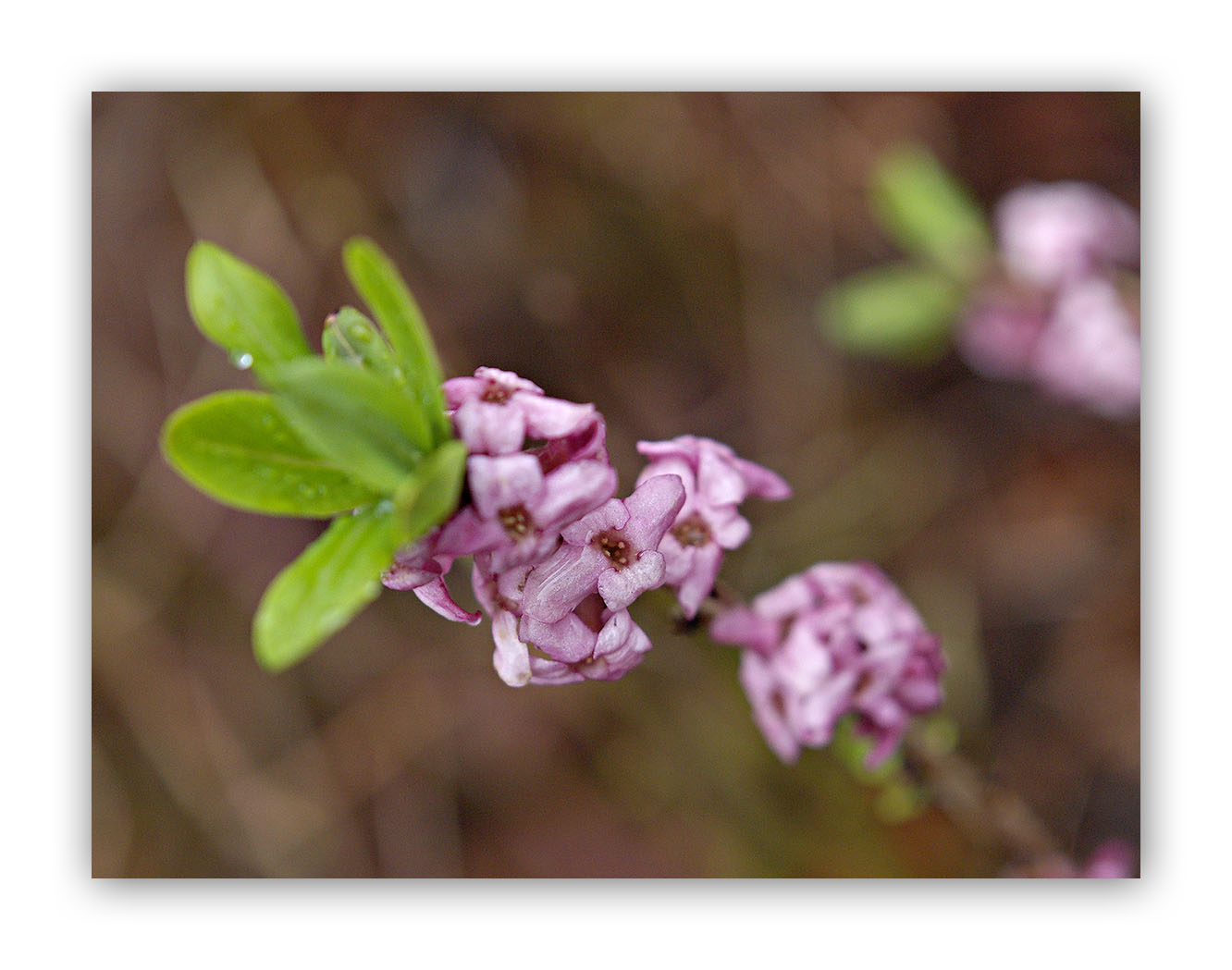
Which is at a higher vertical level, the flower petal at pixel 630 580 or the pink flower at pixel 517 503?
the pink flower at pixel 517 503

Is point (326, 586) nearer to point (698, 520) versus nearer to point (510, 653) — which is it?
point (510, 653)

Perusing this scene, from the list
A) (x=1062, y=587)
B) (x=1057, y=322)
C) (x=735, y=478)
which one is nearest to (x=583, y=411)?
(x=735, y=478)

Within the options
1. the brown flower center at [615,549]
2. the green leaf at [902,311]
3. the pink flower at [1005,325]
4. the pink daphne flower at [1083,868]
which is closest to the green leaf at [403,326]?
the brown flower center at [615,549]

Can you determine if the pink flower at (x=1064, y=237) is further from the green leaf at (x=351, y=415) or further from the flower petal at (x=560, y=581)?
the green leaf at (x=351, y=415)

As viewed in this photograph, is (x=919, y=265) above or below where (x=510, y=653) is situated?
above

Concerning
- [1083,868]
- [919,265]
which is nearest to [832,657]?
[1083,868]

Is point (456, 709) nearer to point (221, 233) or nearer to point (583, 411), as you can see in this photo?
point (221, 233)
